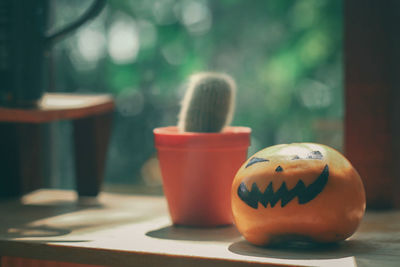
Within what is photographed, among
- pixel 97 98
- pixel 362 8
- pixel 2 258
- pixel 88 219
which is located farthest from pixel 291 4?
pixel 2 258

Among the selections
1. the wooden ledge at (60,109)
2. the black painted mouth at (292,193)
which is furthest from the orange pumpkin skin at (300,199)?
the wooden ledge at (60,109)

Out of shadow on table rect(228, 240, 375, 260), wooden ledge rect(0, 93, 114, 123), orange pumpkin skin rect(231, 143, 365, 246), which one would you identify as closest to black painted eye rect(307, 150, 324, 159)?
orange pumpkin skin rect(231, 143, 365, 246)

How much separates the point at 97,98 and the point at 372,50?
533 millimetres

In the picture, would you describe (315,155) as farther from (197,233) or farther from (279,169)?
(197,233)

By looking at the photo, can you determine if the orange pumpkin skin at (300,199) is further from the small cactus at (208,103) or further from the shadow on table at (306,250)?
the small cactus at (208,103)

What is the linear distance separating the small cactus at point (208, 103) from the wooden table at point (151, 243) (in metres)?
0.15

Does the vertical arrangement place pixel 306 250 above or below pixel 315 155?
below

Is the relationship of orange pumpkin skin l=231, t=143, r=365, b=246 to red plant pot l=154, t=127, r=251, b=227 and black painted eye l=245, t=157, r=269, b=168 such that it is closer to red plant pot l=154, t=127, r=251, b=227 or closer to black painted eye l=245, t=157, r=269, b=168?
black painted eye l=245, t=157, r=269, b=168

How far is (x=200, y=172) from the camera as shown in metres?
0.85

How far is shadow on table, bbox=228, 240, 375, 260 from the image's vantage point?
0.67 meters

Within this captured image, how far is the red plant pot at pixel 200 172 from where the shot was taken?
0.85 metres

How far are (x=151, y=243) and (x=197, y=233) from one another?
0.10m

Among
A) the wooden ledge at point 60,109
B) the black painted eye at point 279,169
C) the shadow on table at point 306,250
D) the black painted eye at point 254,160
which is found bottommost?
the shadow on table at point 306,250

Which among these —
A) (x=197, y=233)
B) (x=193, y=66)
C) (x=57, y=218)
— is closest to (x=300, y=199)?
(x=197, y=233)
